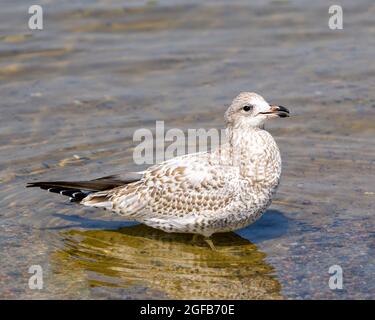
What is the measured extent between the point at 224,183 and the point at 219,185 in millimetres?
47

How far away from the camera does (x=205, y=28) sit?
13.5 meters

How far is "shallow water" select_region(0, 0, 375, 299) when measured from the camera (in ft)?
26.2

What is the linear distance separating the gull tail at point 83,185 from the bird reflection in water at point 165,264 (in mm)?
360

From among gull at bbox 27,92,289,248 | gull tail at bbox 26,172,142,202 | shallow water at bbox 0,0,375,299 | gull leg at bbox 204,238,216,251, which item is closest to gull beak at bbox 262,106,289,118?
gull at bbox 27,92,289,248

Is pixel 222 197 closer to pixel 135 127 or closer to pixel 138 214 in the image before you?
pixel 138 214

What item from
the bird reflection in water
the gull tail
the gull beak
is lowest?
the bird reflection in water

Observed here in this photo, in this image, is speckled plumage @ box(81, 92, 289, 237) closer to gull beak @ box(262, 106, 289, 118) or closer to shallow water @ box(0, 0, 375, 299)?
gull beak @ box(262, 106, 289, 118)

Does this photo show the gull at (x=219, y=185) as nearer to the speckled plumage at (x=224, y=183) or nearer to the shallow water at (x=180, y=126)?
the speckled plumage at (x=224, y=183)

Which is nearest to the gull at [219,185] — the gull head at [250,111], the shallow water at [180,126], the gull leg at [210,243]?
the gull head at [250,111]

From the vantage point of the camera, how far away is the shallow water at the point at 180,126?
8.00 metres

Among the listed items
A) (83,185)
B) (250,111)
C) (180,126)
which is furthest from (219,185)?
(180,126)

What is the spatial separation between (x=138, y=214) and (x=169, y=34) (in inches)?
209

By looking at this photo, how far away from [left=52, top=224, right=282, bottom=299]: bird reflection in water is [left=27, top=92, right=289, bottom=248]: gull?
0.66 feet

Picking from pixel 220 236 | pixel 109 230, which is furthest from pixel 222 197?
pixel 109 230
